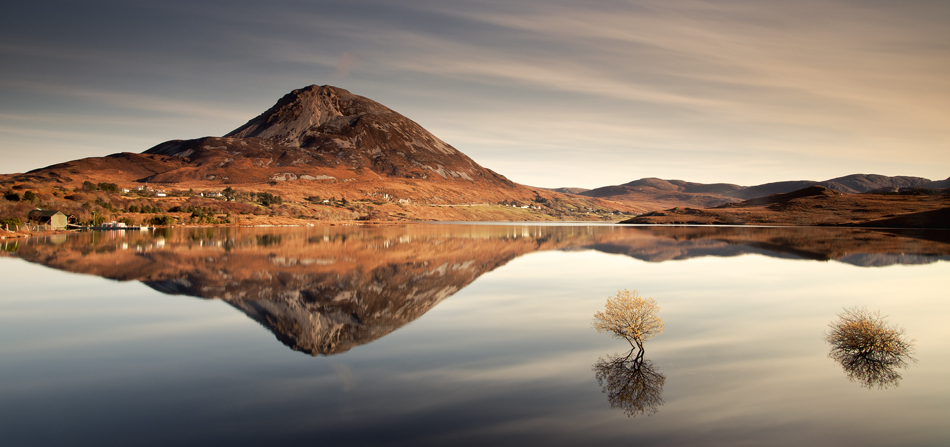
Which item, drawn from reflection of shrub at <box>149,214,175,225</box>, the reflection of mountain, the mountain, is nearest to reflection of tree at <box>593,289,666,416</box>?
the reflection of mountain

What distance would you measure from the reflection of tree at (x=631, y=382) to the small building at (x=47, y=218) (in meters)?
82.0

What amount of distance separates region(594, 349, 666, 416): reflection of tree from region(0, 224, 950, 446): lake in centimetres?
6

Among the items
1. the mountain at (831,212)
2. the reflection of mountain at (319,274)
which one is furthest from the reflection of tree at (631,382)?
the mountain at (831,212)

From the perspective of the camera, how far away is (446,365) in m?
11.1

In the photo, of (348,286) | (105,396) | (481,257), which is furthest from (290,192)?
(105,396)

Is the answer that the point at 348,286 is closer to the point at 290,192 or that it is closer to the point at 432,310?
the point at 432,310

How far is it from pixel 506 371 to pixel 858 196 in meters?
161

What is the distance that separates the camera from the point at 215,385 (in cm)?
954

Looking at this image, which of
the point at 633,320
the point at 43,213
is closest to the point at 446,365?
the point at 633,320

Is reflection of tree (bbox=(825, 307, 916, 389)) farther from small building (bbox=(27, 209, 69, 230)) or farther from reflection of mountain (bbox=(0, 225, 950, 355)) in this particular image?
small building (bbox=(27, 209, 69, 230))

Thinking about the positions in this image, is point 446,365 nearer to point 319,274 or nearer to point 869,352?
point 869,352

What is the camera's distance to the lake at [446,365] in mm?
7703

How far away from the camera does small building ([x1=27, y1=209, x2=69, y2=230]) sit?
63.5 m

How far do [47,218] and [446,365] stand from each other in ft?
264
